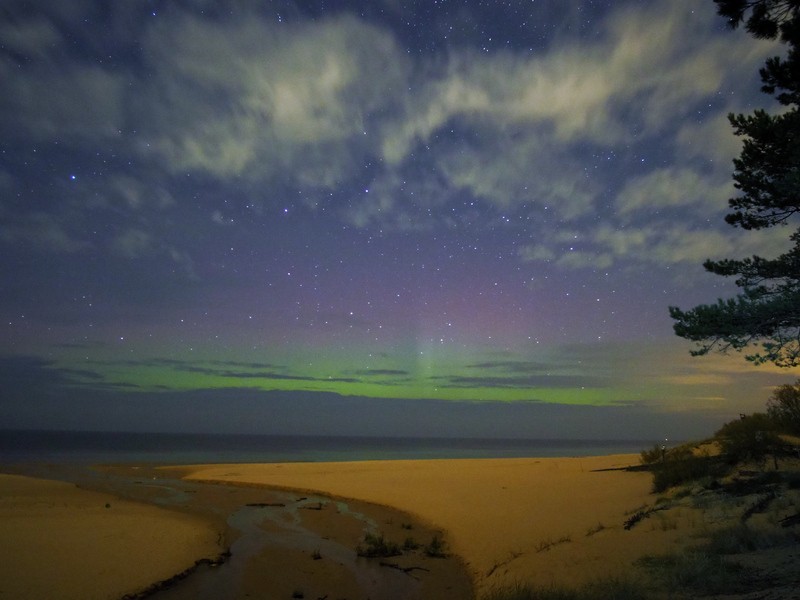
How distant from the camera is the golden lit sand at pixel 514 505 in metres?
8.84

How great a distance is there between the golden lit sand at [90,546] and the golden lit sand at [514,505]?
7114mm

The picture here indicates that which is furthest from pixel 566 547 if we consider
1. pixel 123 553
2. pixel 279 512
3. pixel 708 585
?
pixel 279 512

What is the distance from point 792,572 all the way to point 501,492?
47.8ft

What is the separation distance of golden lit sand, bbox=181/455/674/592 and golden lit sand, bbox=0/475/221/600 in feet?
23.3

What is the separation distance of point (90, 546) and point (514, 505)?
1297 centimetres

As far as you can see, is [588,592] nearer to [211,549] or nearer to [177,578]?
[177,578]

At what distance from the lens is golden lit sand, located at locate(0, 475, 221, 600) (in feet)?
29.5

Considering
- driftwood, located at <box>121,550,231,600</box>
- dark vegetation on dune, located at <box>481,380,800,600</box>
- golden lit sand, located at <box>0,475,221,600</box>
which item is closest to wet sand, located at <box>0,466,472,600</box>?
golden lit sand, located at <box>0,475,221,600</box>

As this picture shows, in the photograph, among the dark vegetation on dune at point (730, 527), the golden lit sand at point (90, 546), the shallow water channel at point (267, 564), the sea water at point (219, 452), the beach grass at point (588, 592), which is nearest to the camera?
the dark vegetation on dune at point (730, 527)

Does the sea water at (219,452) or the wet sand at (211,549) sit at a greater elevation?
the wet sand at (211,549)

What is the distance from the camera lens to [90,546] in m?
11.4

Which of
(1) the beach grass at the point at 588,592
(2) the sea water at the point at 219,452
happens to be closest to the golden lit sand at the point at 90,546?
(1) the beach grass at the point at 588,592

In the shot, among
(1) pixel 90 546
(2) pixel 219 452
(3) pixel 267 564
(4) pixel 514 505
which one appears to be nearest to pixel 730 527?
(4) pixel 514 505

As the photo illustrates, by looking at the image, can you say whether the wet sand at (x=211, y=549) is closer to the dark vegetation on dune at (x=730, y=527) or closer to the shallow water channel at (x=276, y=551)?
the shallow water channel at (x=276, y=551)
